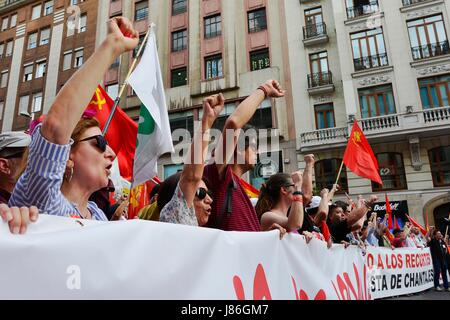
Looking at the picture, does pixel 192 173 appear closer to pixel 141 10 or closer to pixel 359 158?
pixel 359 158

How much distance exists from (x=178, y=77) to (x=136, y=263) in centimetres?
1979

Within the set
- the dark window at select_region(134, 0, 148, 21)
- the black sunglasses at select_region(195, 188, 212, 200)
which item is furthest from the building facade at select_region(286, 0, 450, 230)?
the black sunglasses at select_region(195, 188, 212, 200)

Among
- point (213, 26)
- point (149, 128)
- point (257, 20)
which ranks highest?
point (213, 26)

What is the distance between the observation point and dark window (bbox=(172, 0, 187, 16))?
21125mm

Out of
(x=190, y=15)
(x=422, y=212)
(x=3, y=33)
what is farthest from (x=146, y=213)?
(x=3, y=33)

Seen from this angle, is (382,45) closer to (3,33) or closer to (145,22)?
(145,22)

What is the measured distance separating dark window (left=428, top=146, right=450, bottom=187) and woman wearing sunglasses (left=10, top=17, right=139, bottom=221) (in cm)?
1627

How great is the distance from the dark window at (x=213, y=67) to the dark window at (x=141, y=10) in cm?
564

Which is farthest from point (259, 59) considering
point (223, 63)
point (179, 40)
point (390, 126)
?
point (390, 126)

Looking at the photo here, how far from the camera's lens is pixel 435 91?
51.0 ft

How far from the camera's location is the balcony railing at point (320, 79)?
1709 centimetres

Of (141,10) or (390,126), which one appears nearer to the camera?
(390,126)

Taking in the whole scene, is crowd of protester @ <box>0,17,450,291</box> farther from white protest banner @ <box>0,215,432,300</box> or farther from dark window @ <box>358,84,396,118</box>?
dark window @ <box>358,84,396,118</box>

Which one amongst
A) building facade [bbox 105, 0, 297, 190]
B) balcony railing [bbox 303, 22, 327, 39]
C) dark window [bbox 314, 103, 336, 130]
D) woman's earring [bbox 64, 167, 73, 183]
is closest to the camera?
woman's earring [bbox 64, 167, 73, 183]
